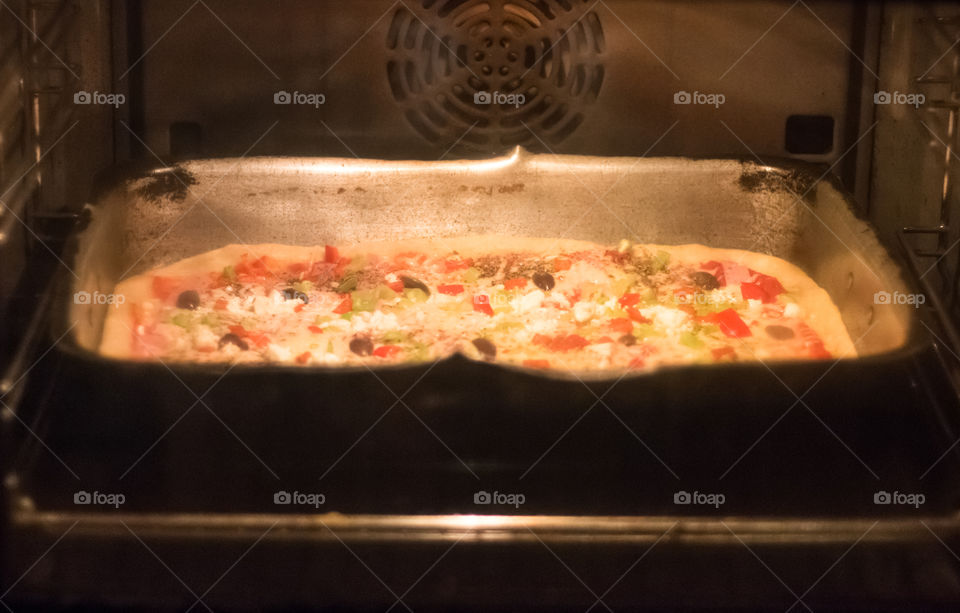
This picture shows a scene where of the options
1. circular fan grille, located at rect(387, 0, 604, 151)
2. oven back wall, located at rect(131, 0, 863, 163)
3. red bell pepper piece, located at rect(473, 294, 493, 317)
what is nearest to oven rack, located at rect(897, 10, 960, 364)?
oven back wall, located at rect(131, 0, 863, 163)

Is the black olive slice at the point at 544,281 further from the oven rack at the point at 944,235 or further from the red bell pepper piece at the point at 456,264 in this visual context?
the oven rack at the point at 944,235

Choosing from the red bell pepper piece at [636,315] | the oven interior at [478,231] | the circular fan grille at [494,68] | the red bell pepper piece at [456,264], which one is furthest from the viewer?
the red bell pepper piece at [456,264]

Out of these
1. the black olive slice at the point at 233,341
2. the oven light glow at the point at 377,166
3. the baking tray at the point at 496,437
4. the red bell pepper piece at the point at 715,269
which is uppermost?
the oven light glow at the point at 377,166

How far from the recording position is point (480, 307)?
166 cm

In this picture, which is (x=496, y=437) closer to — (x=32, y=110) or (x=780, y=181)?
(x=780, y=181)

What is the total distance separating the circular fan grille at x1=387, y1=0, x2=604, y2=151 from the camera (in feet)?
5.78

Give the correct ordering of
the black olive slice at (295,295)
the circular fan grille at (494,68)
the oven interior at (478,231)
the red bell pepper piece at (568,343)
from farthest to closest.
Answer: the circular fan grille at (494,68) < the black olive slice at (295,295) < the red bell pepper piece at (568,343) < the oven interior at (478,231)

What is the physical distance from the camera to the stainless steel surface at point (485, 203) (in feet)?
6.06

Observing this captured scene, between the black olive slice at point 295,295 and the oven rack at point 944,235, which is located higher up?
the oven rack at point 944,235

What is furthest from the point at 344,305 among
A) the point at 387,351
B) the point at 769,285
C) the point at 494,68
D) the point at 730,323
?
the point at 769,285

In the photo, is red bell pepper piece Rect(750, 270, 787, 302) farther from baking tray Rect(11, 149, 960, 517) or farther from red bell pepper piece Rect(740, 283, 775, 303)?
baking tray Rect(11, 149, 960, 517)

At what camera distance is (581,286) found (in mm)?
1760

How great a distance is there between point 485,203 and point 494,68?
0.31m

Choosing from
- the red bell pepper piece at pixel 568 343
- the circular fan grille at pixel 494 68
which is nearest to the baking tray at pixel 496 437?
the red bell pepper piece at pixel 568 343
